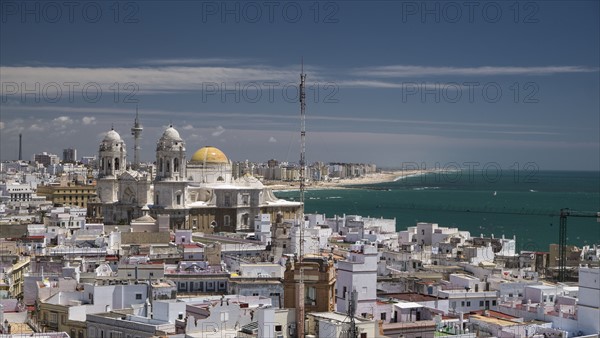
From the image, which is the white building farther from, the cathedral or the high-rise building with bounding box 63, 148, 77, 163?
the high-rise building with bounding box 63, 148, 77, 163

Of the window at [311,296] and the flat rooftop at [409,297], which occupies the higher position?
the window at [311,296]

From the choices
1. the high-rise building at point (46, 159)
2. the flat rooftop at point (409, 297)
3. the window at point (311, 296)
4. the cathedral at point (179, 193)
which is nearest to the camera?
the window at point (311, 296)

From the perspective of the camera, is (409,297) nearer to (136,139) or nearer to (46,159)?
(136,139)

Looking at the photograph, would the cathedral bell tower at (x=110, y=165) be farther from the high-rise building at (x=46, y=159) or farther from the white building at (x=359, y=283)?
the high-rise building at (x=46, y=159)

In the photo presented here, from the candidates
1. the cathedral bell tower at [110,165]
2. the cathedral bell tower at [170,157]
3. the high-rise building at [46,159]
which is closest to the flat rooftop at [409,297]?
the cathedral bell tower at [170,157]

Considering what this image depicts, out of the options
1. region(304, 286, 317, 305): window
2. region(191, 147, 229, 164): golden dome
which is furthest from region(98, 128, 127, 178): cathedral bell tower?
region(304, 286, 317, 305): window

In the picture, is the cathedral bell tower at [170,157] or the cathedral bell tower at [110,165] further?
the cathedral bell tower at [110,165]

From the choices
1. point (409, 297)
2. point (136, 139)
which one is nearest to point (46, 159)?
→ point (136, 139)
